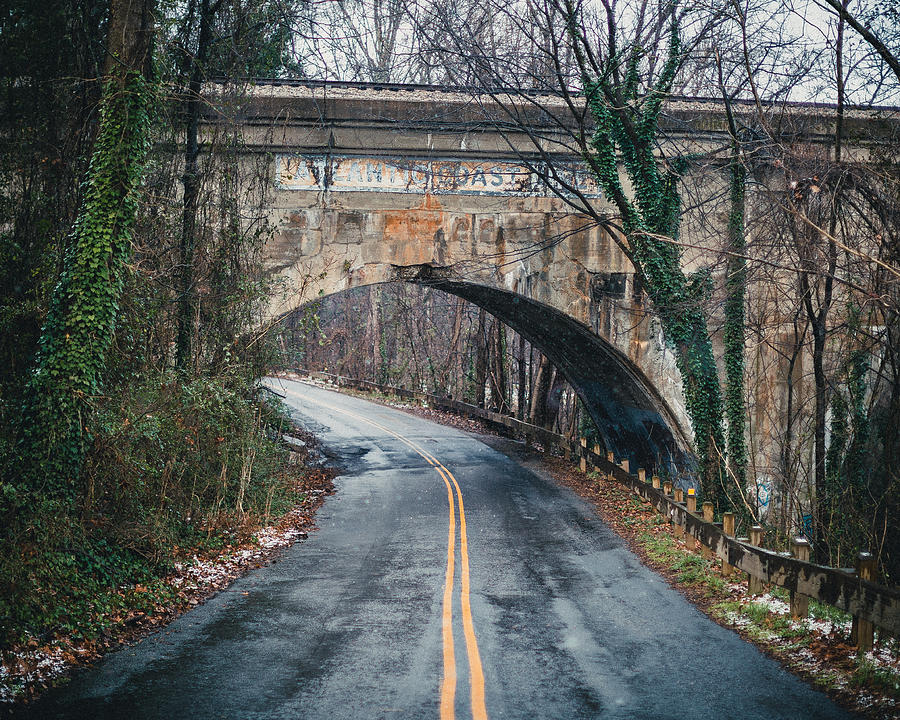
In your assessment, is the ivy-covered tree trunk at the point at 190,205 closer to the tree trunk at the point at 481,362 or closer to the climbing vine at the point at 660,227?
the climbing vine at the point at 660,227

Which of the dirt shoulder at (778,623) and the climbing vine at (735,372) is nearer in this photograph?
the dirt shoulder at (778,623)

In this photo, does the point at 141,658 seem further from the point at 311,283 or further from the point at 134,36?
the point at 311,283

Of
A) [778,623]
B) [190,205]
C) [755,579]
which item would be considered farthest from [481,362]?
[778,623]

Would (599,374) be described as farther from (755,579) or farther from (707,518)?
(755,579)

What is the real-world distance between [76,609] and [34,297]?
15.6 feet

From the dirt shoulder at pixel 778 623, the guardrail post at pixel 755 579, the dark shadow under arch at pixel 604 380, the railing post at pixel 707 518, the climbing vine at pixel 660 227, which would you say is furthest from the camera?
the dark shadow under arch at pixel 604 380

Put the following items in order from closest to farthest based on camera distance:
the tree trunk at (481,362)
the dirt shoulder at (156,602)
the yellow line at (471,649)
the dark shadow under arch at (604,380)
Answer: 1. the yellow line at (471,649)
2. the dirt shoulder at (156,602)
3. the dark shadow under arch at (604,380)
4. the tree trunk at (481,362)

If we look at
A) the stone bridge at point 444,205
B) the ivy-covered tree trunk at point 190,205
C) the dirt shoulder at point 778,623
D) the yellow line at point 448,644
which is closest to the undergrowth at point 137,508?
the ivy-covered tree trunk at point 190,205

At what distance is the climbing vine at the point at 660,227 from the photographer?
44.3 ft

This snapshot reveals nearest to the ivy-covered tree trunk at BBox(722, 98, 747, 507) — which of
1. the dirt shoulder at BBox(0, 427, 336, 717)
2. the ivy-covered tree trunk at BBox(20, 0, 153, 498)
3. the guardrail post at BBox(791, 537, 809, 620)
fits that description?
the guardrail post at BBox(791, 537, 809, 620)

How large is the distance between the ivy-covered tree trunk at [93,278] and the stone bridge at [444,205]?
15.9 feet

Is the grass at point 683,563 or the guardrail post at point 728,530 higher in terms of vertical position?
the guardrail post at point 728,530

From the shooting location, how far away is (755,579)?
8547 millimetres

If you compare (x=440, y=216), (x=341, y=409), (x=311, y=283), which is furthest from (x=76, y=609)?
(x=341, y=409)
